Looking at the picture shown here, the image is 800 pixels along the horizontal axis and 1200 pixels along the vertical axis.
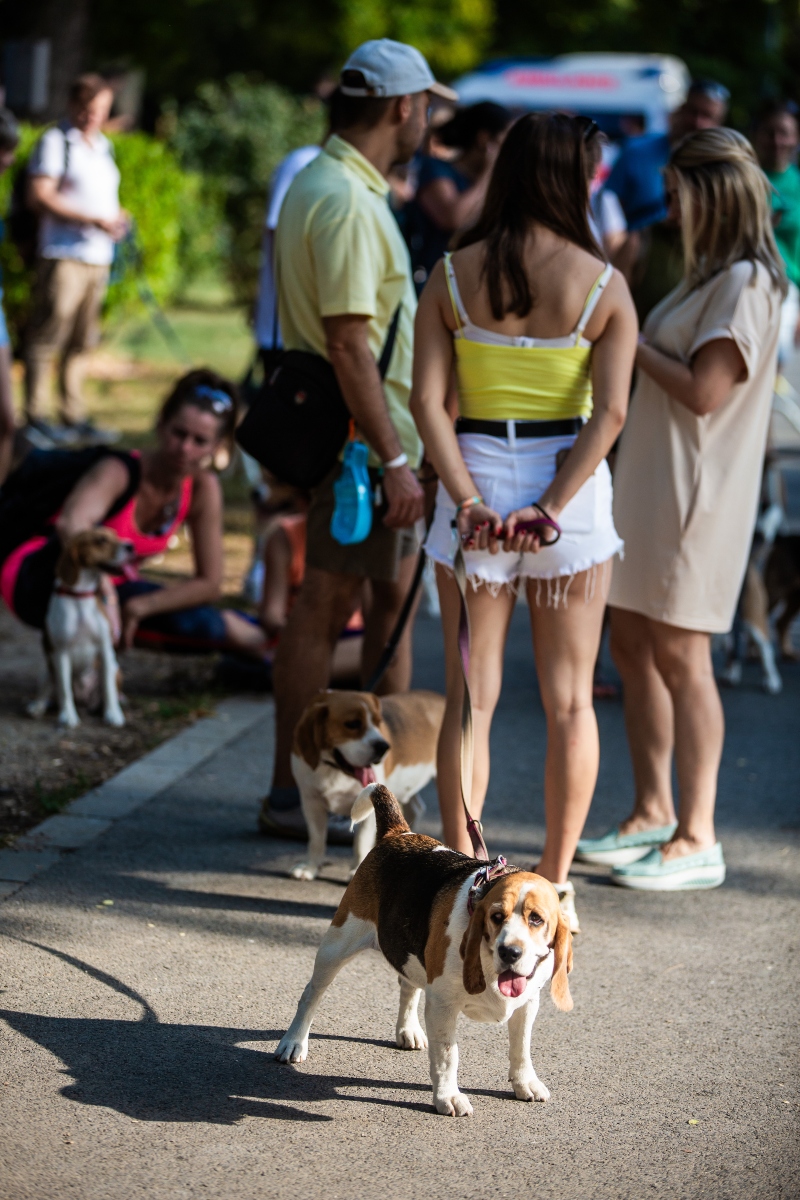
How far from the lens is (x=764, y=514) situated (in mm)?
7180

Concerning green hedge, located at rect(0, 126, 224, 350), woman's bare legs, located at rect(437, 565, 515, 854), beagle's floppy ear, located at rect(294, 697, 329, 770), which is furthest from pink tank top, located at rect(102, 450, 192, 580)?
green hedge, located at rect(0, 126, 224, 350)

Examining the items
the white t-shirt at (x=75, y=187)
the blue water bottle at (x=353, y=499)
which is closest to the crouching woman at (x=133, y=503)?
the blue water bottle at (x=353, y=499)

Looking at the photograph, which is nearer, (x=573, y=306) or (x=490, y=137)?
(x=573, y=306)

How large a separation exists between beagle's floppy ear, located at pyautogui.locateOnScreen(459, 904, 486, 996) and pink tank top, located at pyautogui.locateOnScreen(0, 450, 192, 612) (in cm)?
352

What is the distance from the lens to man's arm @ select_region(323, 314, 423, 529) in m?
3.90

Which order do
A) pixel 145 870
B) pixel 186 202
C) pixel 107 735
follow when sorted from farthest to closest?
pixel 186 202 < pixel 107 735 < pixel 145 870

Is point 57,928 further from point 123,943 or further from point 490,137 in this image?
point 490,137

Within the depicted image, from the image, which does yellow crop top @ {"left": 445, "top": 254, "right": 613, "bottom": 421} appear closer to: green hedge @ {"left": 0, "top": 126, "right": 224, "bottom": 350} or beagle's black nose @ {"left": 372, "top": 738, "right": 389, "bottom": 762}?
beagle's black nose @ {"left": 372, "top": 738, "right": 389, "bottom": 762}

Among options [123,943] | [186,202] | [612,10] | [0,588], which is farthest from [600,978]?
[612,10]

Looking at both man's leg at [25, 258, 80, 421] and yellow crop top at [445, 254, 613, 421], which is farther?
man's leg at [25, 258, 80, 421]

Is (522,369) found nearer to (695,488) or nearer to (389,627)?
(695,488)

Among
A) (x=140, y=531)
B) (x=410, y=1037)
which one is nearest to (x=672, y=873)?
(x=410, y=1037)

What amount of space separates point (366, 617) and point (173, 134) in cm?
1785

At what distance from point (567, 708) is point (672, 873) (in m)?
0.89
